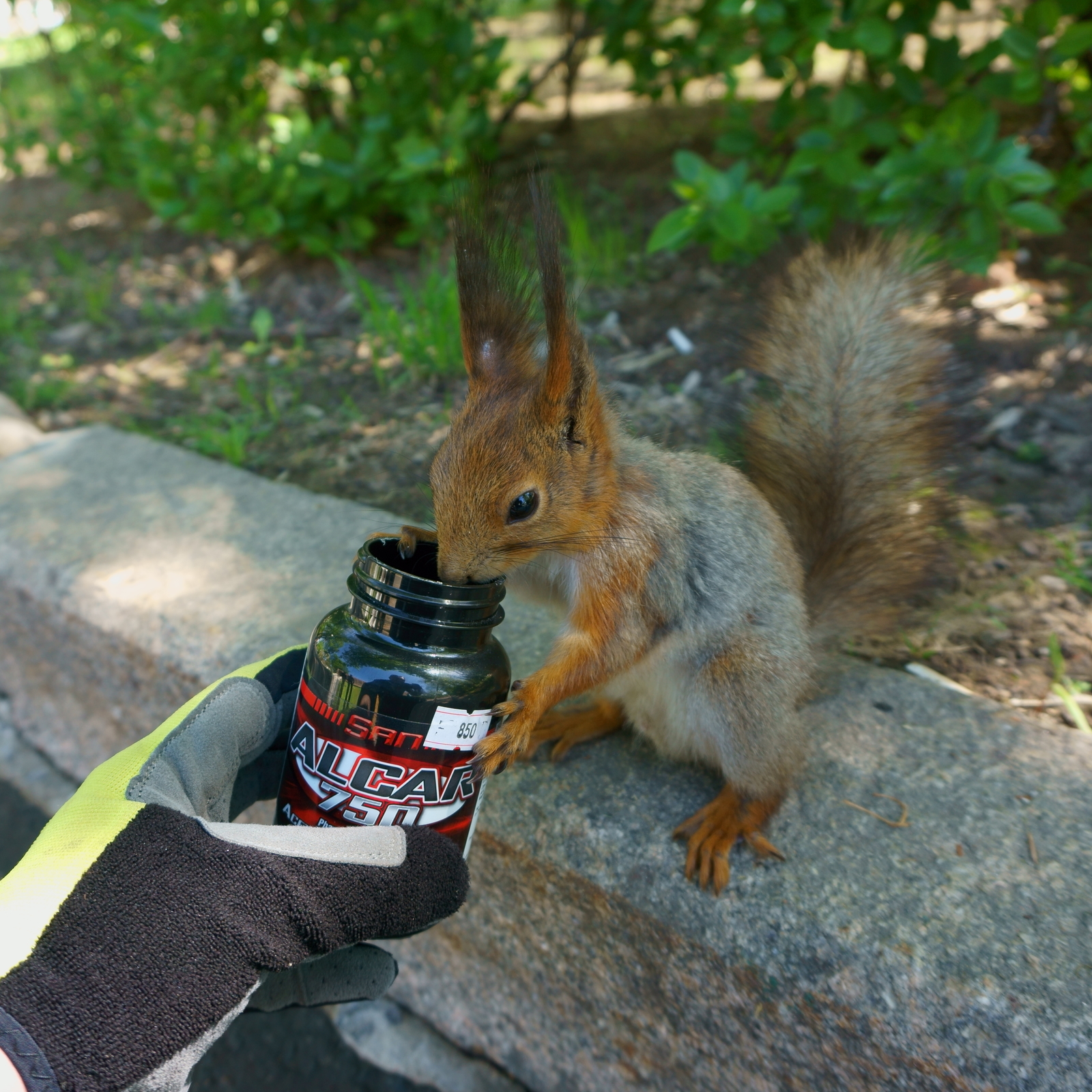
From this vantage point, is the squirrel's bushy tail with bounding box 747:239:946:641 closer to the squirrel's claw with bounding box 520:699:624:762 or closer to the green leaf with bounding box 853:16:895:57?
the squirrel's claw with bounding box 520:699:624:762

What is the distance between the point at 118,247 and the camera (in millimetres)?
3768

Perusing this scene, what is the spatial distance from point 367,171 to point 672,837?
2.28 m

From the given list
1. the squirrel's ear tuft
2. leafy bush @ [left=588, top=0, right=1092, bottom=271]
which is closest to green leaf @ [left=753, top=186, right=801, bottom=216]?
leafy bush @ [left=588, top=0, right=1092, bottom=271]

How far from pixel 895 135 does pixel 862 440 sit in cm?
106

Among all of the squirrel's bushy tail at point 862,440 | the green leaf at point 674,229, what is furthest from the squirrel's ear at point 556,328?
the green leaf at point 674,229

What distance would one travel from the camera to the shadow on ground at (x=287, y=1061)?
1356 mm

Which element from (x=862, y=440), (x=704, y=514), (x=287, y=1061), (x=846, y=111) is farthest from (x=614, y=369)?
(x=287, y=1061)

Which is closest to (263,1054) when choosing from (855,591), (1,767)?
(1,767)

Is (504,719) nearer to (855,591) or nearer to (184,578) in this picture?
(855,591)

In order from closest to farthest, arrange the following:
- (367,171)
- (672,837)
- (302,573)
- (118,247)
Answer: (672,837), (302,573), (367,171), (118,247)

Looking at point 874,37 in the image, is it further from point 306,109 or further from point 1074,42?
point 306,109

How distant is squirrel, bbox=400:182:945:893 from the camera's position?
3.40 feet

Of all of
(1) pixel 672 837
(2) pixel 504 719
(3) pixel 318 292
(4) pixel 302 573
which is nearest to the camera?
(2) pixel 504 719

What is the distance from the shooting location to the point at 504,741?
994 mm
